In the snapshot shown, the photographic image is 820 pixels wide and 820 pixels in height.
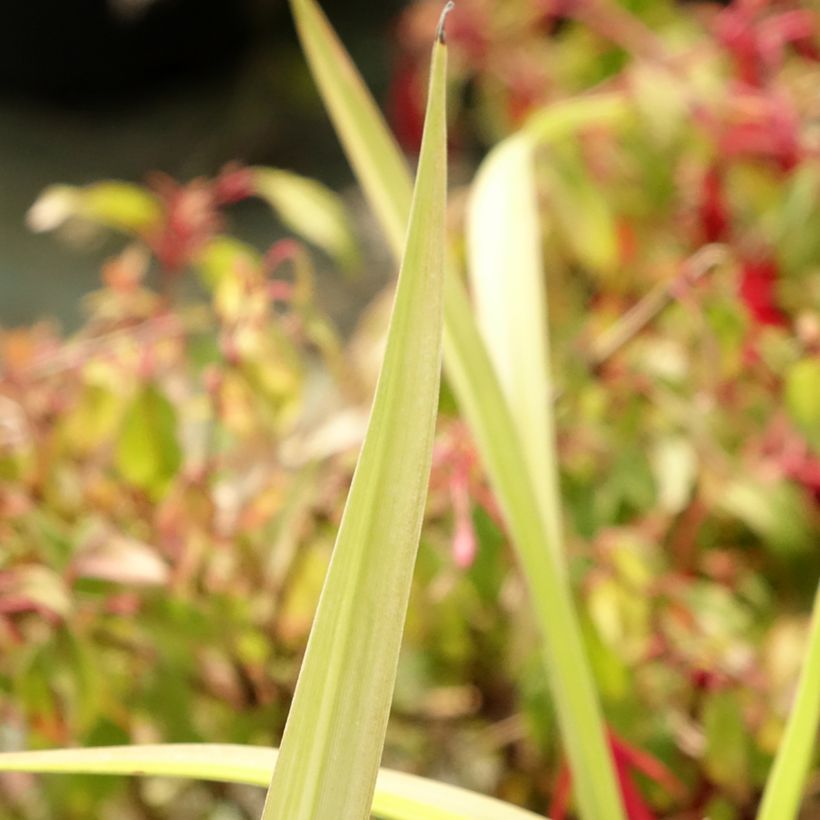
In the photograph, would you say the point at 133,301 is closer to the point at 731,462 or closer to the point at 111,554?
the point at 111,554

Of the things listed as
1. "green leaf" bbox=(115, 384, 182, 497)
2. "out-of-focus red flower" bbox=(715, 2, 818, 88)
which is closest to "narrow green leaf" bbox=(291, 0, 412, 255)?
"green leaf" bbox=(115, 384, 182, 497)

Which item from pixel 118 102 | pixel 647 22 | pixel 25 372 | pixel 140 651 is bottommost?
pixel 140 651

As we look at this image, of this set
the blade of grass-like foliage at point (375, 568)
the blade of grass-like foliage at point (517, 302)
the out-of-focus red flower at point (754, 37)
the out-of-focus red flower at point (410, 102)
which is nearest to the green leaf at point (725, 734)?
the blade of grass-like foliage at point (517, 302)

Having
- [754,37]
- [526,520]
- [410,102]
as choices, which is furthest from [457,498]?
[410,102]

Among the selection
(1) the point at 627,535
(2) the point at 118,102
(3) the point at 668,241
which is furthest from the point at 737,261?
(2) the point at 118,102

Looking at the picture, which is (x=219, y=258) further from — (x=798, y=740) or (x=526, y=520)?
(x=798, y=740)

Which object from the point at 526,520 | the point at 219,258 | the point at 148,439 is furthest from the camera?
the point at 219,258
